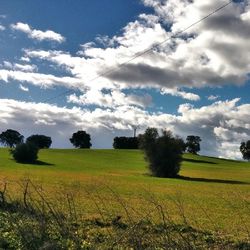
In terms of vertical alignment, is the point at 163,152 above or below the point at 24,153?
above

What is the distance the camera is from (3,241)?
11016 mm

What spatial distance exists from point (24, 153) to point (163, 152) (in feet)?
125

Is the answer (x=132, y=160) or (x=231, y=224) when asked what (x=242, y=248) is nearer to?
(x=231, y=224)

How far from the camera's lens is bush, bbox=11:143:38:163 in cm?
12033

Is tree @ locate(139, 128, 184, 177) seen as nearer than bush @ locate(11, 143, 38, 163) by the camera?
Yes

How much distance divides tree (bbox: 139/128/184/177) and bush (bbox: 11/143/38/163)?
33.6m

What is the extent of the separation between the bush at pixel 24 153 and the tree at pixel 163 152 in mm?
33584

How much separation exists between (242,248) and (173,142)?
3294 inches

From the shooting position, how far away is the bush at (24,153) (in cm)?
12033

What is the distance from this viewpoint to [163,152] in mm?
97562

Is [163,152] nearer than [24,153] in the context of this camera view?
Yes

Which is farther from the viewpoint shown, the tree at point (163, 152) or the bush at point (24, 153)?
the bush at point (24, 153)

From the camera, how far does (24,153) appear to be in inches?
4756

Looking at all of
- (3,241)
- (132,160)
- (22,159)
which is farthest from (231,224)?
(132,160)
